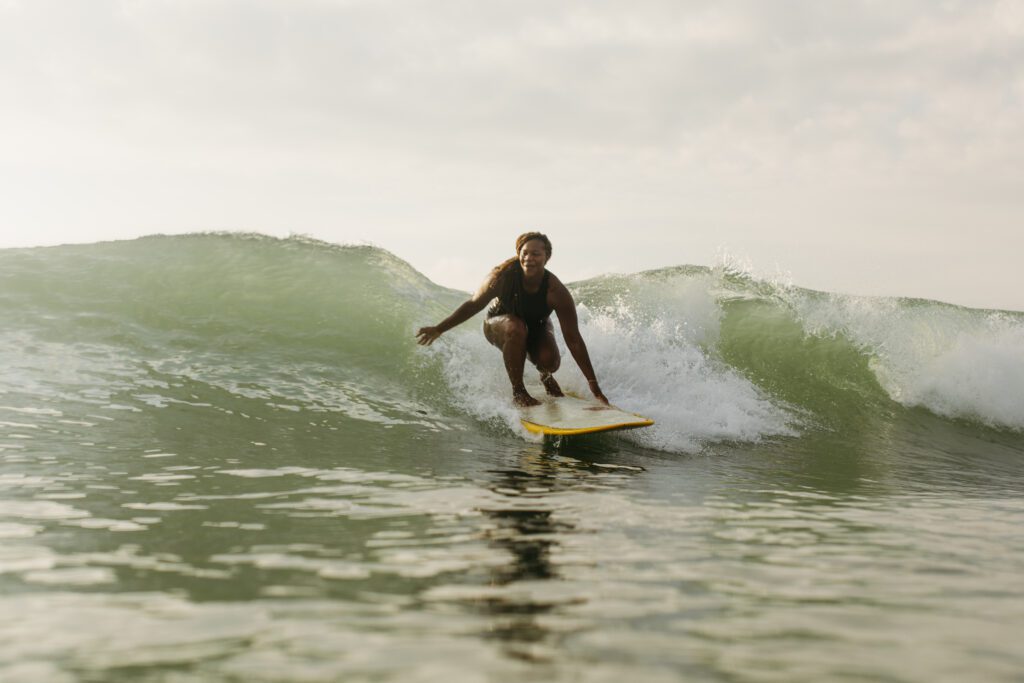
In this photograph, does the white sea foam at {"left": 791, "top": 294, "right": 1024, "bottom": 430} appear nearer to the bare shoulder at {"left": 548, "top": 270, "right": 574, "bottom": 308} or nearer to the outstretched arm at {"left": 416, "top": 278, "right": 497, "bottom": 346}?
the bare shoulder at {"left": 548, "top": 270, "right": 574, "bottom": 308}

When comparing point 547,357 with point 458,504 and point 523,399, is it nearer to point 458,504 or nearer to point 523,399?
point 523,399

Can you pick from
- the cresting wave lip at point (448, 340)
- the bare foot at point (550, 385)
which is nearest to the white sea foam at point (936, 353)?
the cresting wave lip at point (448, 340)

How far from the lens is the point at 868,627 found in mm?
2064

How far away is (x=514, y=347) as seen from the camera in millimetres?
6906

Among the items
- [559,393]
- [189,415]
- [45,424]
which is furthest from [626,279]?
[45,424]

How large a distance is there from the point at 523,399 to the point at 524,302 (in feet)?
2.77

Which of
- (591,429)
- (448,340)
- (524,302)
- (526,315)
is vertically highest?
(524,302)

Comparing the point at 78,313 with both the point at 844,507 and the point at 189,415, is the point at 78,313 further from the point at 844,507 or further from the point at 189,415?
the point at 844,507

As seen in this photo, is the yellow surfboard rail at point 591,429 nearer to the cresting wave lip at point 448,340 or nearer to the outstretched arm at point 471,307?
the cresting wave lip at point 448,340

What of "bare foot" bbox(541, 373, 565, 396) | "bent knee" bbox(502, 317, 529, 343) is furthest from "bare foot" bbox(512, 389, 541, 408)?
"bent knee" bbox(502, 317, 529, 343)

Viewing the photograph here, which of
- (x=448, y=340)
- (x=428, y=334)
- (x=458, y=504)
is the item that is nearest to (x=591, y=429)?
(x=428, y=334)

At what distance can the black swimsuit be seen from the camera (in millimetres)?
7090

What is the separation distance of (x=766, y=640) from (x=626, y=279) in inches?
574

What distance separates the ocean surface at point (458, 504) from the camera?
6.25 feet
